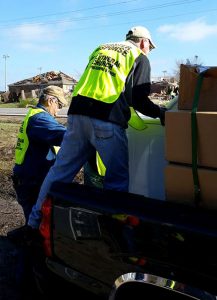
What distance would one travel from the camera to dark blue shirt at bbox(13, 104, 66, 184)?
4.04 meters

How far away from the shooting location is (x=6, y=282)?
4.28m

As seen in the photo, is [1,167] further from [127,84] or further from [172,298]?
[172,298]

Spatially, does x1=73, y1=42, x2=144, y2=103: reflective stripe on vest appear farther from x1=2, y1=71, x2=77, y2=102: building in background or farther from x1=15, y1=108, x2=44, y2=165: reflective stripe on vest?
x1=2, y1=71, x2=77, y2=102: building in background

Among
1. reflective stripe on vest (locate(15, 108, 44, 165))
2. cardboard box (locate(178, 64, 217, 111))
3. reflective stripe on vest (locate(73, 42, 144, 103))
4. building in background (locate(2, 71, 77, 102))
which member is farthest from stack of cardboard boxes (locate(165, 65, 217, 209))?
building in background (locate(2, 71, 77, 102))

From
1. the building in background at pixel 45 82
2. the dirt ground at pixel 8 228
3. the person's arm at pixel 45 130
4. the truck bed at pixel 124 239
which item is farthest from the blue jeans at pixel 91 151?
the building in background at pixel 45 82

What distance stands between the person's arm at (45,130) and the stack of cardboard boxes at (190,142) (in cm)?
167

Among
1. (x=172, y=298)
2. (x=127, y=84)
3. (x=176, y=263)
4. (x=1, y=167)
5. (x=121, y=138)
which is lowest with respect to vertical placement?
(x=1, y=167)

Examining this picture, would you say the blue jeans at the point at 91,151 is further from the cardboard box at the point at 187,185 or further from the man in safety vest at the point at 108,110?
the cardboard box at the point at 187,185

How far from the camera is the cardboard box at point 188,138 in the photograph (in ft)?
7.66

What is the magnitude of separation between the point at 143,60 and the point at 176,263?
169 centimetres

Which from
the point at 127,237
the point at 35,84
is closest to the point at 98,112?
the point at 127,237

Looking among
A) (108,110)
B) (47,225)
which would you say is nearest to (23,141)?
(108,110)

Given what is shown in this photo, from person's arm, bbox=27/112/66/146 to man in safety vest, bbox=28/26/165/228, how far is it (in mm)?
579

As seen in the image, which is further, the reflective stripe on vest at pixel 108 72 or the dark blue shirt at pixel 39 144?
the dark blue shirt at pixel 39 144
